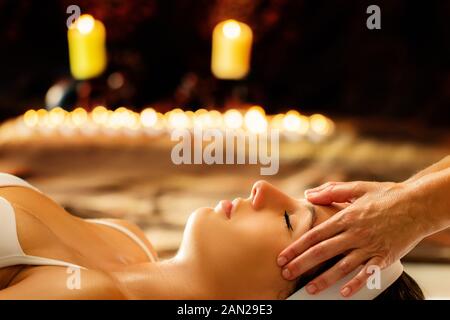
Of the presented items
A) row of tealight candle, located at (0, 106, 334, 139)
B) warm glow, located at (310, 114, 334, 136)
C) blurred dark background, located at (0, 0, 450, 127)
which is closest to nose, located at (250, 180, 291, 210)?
row of tealight candle, located at (0, 106, 334, 139)

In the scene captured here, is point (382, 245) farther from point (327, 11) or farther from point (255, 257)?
point (327, 11)

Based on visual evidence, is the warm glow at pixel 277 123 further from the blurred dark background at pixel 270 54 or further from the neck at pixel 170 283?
the neck at pixel 170 283

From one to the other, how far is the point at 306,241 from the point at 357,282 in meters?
0.11

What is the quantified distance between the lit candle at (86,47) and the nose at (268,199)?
275 cm

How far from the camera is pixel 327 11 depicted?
15.2 feet

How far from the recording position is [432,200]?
1.20 m

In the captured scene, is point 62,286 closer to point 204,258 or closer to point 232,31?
point 204,258

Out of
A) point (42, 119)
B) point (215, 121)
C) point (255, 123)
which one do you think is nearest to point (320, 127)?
point (255, 123)

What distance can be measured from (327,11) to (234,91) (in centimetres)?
90

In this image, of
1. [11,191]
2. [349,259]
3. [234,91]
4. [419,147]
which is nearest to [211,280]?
[349,259]

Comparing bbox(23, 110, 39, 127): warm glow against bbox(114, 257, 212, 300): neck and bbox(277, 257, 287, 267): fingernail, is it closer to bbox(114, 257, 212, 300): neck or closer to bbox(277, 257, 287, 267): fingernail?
bbox(114, 257, 212, 300): neck

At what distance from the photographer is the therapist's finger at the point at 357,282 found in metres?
1.07

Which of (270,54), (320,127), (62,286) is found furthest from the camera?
(270,54)
